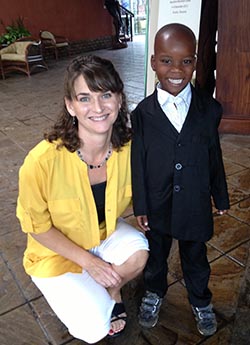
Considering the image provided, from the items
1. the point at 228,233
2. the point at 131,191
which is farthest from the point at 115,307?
the point at 228,233

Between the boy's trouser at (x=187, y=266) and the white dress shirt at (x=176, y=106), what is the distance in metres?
0.41

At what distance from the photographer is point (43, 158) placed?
1030 mm

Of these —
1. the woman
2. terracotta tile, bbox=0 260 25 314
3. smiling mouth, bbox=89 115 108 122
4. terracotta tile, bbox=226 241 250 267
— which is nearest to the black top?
the woman

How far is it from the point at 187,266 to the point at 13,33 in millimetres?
7952

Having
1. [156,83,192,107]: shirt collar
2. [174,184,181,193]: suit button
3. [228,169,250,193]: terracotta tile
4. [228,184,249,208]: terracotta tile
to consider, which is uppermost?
[156,83,192,107]: shirt collar

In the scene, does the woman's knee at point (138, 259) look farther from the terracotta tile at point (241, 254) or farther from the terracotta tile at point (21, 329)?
the terracotta tile at point (241, 254)

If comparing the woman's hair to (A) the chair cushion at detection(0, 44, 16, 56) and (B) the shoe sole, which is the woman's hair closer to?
(B) the shoe sole

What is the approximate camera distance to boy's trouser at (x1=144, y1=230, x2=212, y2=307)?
119 cm

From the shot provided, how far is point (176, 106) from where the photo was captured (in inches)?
40.4

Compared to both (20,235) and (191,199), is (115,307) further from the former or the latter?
(20,235)

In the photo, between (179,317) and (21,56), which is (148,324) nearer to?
(179,317)

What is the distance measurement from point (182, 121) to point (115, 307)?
0.76m

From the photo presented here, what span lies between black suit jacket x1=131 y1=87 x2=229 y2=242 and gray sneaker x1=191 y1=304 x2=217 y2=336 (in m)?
0.33

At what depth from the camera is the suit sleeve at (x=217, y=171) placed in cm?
105
